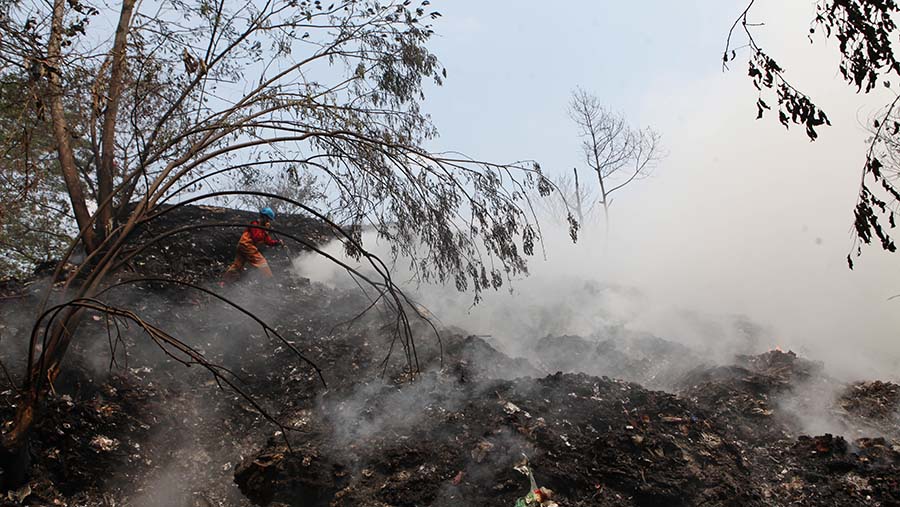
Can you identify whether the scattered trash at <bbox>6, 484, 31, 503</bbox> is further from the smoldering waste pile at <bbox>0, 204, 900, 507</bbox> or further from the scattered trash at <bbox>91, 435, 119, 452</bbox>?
the scattered trash at <bbox>91, 435, 119, 452</bbox>

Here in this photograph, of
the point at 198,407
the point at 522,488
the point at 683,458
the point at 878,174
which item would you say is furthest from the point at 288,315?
the point at 878,174

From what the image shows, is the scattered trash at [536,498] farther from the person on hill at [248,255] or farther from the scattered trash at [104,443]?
the person on hill at [248,255]

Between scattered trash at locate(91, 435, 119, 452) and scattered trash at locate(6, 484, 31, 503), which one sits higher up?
scattered trash at locate(91, 435, 119, 452)

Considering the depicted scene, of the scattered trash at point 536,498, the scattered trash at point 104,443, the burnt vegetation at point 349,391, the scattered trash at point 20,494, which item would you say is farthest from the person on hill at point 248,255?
the scattered trash at point 536,498

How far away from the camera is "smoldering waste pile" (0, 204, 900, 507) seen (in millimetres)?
4211

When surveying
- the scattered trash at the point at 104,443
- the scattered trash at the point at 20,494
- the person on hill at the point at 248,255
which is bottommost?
the scattered trash at the point at 20,494

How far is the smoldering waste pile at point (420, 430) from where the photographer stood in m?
4.21

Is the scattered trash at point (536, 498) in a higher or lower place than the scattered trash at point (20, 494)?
lower

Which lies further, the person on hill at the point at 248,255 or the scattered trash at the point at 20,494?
the person on hill at the point at 248,255

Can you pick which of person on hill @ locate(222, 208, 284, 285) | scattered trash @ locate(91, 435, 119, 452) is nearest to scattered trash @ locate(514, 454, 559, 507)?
scattered trash @ locate(91, 435, 119, 452)

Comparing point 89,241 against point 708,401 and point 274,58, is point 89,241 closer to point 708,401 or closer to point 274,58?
point 274,58

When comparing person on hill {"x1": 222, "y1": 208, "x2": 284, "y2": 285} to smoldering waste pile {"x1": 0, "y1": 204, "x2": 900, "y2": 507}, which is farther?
person on hill {"x1": 222, "y1": 208, "x2": 284, "y2": 285}

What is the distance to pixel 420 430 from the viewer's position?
5.06 meters

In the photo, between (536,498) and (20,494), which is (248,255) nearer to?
(20,494)
